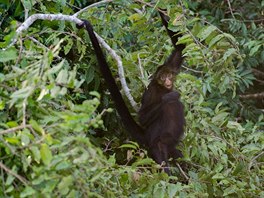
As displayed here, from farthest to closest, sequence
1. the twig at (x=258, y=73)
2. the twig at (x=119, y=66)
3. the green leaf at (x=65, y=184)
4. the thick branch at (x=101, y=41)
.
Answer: the twig at (x=258, y=73) → the twig at (x=119, y=66) → the thick branch at (x=101, y=41) → the green leaf at (x=65, y=184)

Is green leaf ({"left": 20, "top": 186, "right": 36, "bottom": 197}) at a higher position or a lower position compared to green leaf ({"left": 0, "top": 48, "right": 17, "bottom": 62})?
lower

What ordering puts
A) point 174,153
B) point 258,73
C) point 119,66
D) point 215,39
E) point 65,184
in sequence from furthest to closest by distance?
point 258,73 < point 174,153 < point 119,66 < point 215,39 < point 65,184

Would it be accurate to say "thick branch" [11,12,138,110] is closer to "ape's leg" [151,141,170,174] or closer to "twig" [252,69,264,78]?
"ape's leg" [151,141,170,174]

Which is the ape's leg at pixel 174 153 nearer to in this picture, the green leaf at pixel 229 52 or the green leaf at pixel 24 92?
the green leaf at pixel 229 52

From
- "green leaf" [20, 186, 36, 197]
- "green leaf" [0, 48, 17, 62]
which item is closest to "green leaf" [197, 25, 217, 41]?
"green leaf" [0, 48, 17, 62]

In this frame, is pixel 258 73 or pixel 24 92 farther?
pixel 258 73

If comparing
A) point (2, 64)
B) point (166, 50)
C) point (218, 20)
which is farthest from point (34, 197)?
point (218, 20)

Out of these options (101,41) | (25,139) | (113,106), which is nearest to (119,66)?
(101,41)

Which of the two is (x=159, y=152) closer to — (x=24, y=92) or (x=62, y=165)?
(x=62, y=165)

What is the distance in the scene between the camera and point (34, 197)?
2.53m

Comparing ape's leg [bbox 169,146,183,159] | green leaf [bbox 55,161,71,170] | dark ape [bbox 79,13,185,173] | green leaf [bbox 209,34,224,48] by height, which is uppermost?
green leaf [bbox 55,161,71,170]

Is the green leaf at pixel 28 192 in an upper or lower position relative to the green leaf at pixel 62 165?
lower

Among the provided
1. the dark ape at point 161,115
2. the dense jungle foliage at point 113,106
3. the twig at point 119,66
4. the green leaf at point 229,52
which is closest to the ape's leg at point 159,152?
the dark ape at point 161,115

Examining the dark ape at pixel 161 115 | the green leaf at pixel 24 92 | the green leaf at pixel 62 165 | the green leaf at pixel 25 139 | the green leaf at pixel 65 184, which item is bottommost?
the dark ape at pixel 161 115
